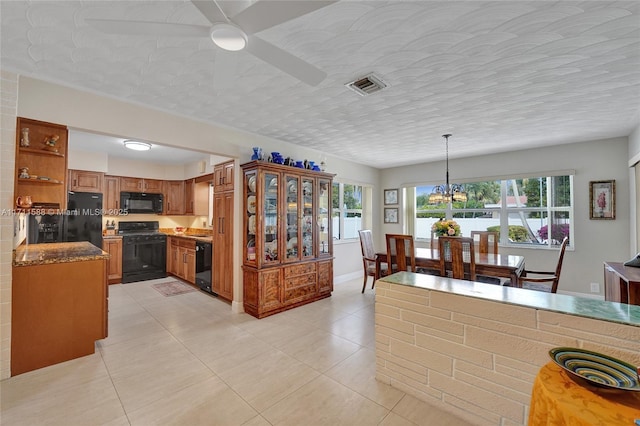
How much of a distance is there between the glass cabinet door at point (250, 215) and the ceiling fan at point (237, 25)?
87.3 inches

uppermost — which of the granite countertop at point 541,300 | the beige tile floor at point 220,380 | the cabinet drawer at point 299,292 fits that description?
the granite countertop at point 541,300

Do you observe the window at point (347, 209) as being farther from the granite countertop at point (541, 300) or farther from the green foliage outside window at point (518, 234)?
the granite countertop at point (541, 300)

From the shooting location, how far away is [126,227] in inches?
220

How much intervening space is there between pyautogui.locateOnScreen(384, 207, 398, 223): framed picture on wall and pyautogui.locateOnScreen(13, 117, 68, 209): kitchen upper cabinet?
18.2 feet

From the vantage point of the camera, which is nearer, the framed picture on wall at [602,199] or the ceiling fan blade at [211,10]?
the ceiling fan blade at [211,10]

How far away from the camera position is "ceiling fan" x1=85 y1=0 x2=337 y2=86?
116 centimetres

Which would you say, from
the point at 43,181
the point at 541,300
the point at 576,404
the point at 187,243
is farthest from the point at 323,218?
the point at 576,404

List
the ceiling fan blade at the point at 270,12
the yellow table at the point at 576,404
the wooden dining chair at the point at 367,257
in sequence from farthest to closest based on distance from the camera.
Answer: the wooden dining chair at the point at 367,257, the ceiling fan blade at the point at 270,12, the yellow table at the point at 576,404

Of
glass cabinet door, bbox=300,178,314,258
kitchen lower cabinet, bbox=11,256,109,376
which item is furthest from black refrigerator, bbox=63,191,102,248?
glass cabinet door, bbox=300,178,314,258

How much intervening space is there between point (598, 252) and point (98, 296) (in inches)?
259

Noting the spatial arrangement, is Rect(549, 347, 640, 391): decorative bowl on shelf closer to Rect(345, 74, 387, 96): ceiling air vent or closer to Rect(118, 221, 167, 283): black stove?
Rect(345, 74, 387, 96): ceiling air vent

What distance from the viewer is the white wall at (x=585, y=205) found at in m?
3.81

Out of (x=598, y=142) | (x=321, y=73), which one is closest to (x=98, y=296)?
(x=321, y=73)

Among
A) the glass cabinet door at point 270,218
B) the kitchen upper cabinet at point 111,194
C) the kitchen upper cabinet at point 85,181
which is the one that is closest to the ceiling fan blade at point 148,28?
the glass cabinet door at point 270,218
